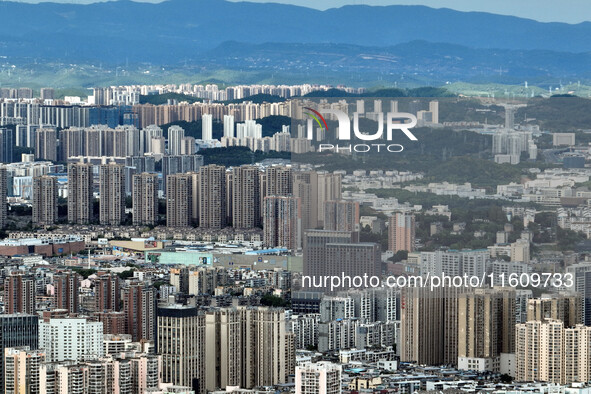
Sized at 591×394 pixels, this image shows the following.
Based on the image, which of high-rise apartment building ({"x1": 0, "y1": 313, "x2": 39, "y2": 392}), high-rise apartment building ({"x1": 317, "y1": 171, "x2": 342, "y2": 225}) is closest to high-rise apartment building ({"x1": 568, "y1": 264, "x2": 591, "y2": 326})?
high-rise apartment building ({"x1": 317, "y1": 171, "x2": 342, "y2": 225})

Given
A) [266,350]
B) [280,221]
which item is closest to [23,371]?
[266,350]

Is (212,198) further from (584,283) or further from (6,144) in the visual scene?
(584,283)

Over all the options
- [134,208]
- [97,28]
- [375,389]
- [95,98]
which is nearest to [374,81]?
[134,208]

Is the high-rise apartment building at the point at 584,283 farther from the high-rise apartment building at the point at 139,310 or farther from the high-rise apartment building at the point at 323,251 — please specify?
the high-rise apartment building at the point at 139,310

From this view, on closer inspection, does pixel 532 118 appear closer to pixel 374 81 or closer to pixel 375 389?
pixel 375 389

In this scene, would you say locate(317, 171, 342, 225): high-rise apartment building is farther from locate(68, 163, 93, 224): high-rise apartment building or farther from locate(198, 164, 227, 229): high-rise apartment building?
locate(68, 163, 93, 224): high-rise apartment building
